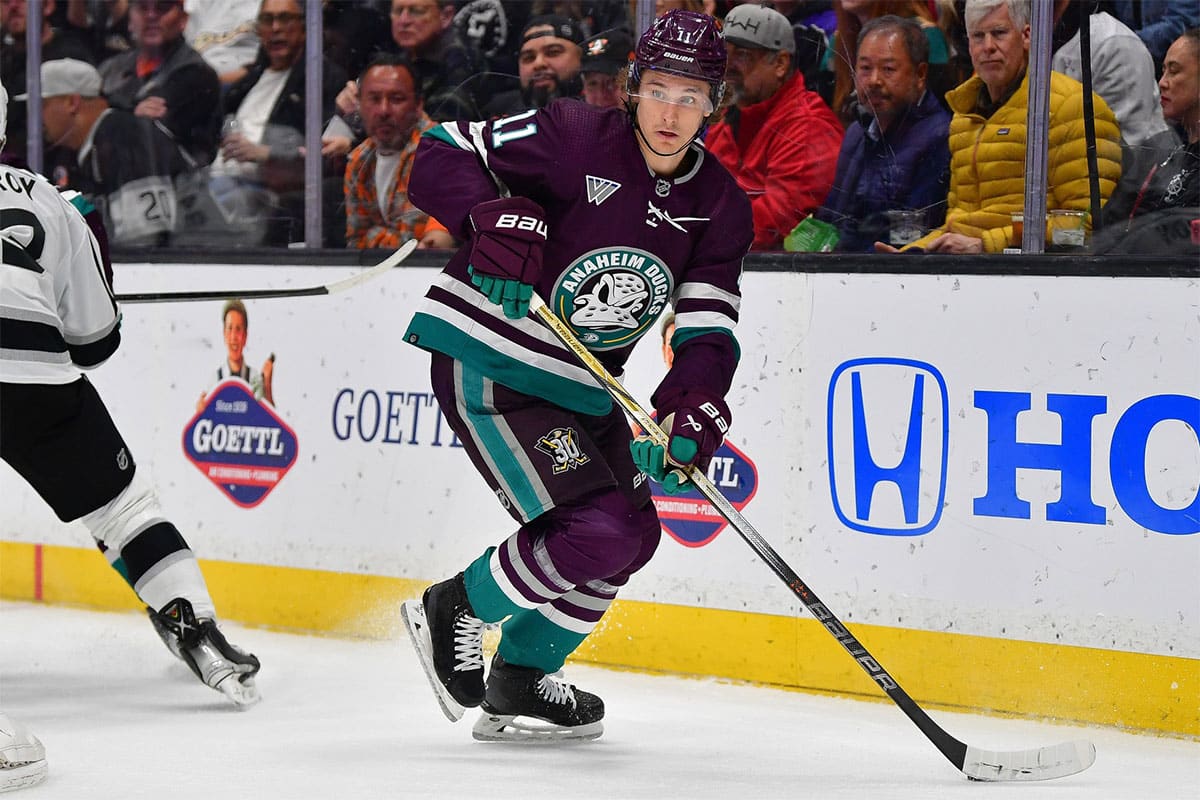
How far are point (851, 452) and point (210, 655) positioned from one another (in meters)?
1.32

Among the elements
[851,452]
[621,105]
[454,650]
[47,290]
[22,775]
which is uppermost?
[621,105]

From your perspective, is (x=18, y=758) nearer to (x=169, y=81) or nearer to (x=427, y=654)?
(x=427, y=654)

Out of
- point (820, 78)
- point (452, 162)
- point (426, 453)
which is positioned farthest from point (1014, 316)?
point (426, 453)

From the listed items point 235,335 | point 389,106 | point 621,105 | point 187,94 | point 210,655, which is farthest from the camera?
point 187,94

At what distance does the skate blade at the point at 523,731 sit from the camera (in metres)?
2.81

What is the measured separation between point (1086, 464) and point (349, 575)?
1763 millimetres

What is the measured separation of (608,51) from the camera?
3545mm

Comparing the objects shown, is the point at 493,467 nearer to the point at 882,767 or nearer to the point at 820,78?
the point at 882,767

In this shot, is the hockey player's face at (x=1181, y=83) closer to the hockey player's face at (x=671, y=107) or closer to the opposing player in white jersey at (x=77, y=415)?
the hockey player's face at (x=671, y=107)

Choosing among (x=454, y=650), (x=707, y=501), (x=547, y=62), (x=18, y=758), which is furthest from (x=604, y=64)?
(x=18, y=758)

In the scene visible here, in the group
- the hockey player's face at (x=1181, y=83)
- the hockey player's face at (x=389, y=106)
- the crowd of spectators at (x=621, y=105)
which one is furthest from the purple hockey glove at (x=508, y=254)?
the hockey player's face at (x=389, y=106)

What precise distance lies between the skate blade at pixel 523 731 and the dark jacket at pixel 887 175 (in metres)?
1.15

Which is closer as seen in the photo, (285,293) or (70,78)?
(285,293)

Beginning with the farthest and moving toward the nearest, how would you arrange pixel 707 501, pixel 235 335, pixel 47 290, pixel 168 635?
pixel 235 335, pixel 707 501, pixel 168 635, pixel 47 290
